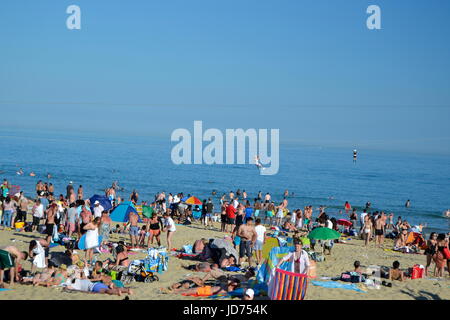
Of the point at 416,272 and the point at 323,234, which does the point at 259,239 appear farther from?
the point at 416,272

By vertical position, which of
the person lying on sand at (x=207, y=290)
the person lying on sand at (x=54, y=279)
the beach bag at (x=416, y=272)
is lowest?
the beach bag at (x=416, y=272)

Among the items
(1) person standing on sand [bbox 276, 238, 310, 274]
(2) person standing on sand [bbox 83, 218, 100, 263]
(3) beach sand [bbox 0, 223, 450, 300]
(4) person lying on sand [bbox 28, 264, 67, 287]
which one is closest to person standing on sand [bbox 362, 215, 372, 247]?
(3) beach sand [bbox 0, 223, 450, 300]

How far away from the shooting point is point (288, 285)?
8258 mm

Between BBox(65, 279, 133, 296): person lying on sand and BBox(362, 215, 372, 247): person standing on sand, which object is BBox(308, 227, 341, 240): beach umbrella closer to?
BBox(362, 215, 372, 247): person standing on sand

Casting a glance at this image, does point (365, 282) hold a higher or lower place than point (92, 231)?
Answer: lower

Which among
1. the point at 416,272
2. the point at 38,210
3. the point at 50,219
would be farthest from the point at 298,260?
the point at 38,210

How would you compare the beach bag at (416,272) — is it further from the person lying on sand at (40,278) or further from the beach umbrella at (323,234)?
the person lying on sand at (40,278)

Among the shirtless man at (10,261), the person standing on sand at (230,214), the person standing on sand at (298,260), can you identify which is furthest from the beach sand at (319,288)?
the person standing on sand at (230,214)

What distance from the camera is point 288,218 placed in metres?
23.3

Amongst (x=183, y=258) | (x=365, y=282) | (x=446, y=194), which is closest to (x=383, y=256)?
(x=365, y=282)

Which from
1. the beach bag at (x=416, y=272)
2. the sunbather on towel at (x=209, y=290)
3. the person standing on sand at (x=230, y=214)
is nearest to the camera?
the sunbather on towel at (x=209, y=290)

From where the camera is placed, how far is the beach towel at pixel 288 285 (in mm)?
8180
